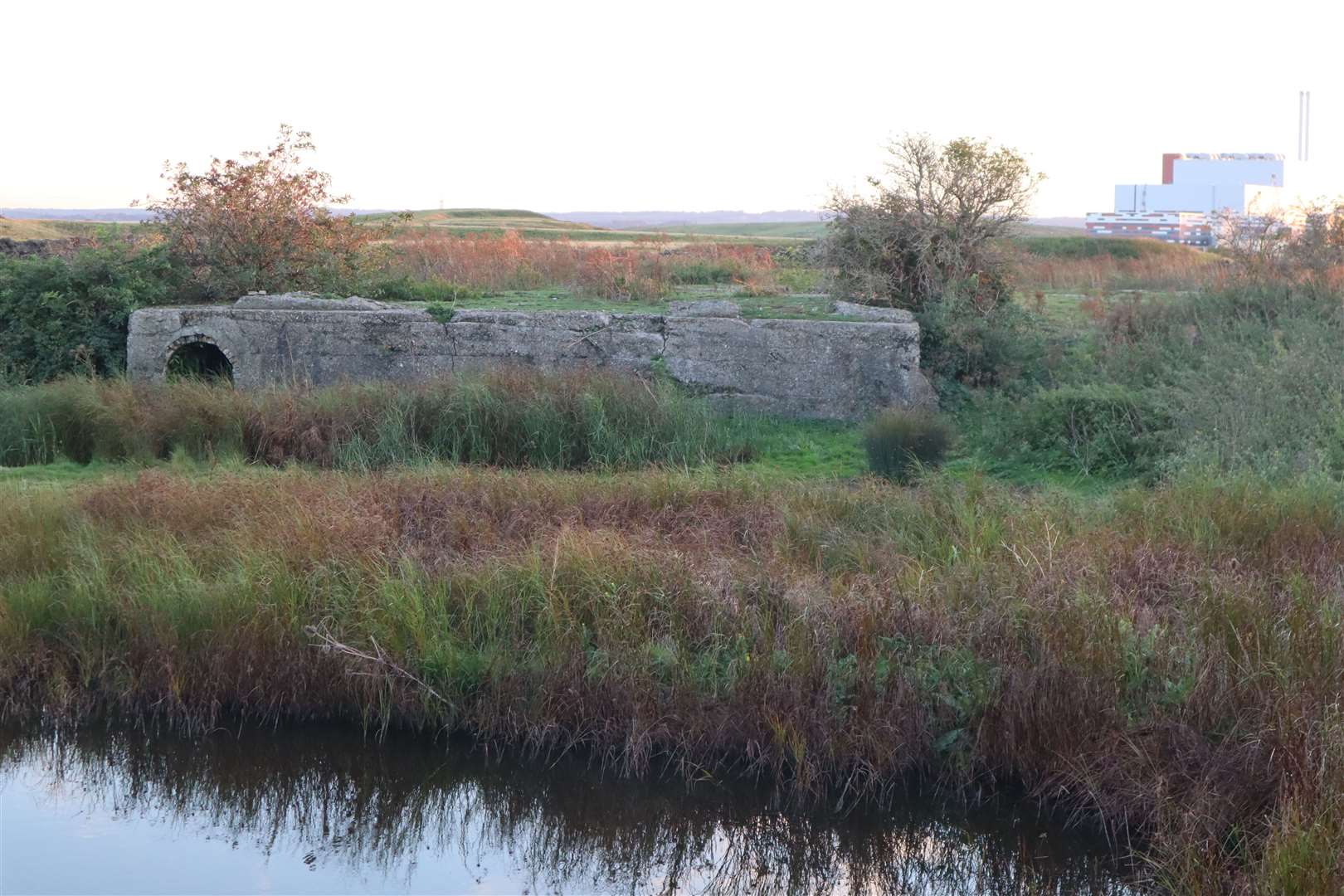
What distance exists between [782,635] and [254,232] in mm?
9995

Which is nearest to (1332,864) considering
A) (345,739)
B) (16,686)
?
(345,739)

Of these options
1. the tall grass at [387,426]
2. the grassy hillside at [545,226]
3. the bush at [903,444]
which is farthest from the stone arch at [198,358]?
the grassy hillside at [545,226]

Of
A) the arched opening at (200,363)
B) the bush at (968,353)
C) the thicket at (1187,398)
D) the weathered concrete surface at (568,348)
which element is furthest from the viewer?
the bush at (968,353)

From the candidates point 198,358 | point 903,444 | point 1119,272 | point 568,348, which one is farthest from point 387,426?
point 1119,272

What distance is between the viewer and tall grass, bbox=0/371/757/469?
9.76m

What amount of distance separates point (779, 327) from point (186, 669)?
665 centimetres

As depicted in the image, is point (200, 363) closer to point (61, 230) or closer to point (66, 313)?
point (66, 313)

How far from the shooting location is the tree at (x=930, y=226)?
1349cm

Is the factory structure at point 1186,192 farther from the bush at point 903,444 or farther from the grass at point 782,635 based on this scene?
the grass at point 782,635

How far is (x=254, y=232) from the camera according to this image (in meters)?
13.9

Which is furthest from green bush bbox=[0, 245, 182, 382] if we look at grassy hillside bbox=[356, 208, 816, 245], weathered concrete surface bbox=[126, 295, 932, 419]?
grassy hillside bbox=[356, 208, 816, 245]

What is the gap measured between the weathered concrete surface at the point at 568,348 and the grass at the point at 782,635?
3611 millimetres

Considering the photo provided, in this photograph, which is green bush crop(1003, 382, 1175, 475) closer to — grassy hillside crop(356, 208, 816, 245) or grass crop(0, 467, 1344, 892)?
grass crop(0, 467, 1344, 892)

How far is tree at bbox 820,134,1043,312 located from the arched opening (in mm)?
6432
